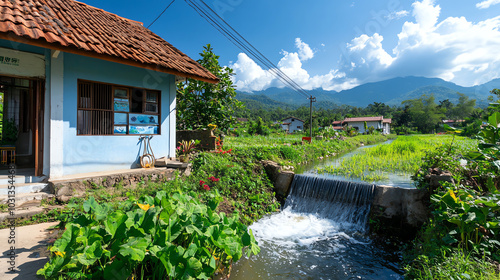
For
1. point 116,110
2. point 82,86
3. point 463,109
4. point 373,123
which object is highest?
point 463,109

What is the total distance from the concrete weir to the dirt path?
661 centimetres

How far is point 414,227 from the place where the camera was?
17.9ft

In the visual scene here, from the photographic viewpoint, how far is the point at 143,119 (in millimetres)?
7656

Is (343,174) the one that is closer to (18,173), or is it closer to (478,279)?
(478,279)

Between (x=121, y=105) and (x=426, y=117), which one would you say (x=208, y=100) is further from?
(x=426, y=117)

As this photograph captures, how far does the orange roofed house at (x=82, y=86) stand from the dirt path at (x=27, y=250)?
2.22 metres

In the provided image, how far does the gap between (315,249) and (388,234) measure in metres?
2.06

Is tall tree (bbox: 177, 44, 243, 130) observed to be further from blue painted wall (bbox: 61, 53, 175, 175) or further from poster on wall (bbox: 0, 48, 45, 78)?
poster on wall (bbox: 0, 48, 45, 78)

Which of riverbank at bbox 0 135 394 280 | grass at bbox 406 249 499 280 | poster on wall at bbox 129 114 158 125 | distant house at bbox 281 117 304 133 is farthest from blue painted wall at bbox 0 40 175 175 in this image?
distant house at bbox 281 117 304 133

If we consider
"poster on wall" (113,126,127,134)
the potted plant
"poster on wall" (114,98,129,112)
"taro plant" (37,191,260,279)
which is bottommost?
"taro plant" (37,191,260,279)

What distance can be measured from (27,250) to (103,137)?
156 inches

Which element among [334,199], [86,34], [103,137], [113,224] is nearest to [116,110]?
[103,137]

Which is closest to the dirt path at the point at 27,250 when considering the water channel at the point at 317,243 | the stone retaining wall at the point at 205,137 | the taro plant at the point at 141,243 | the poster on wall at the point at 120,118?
the taro plant at the point at 141,243

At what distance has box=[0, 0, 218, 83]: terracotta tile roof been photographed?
197 inches
